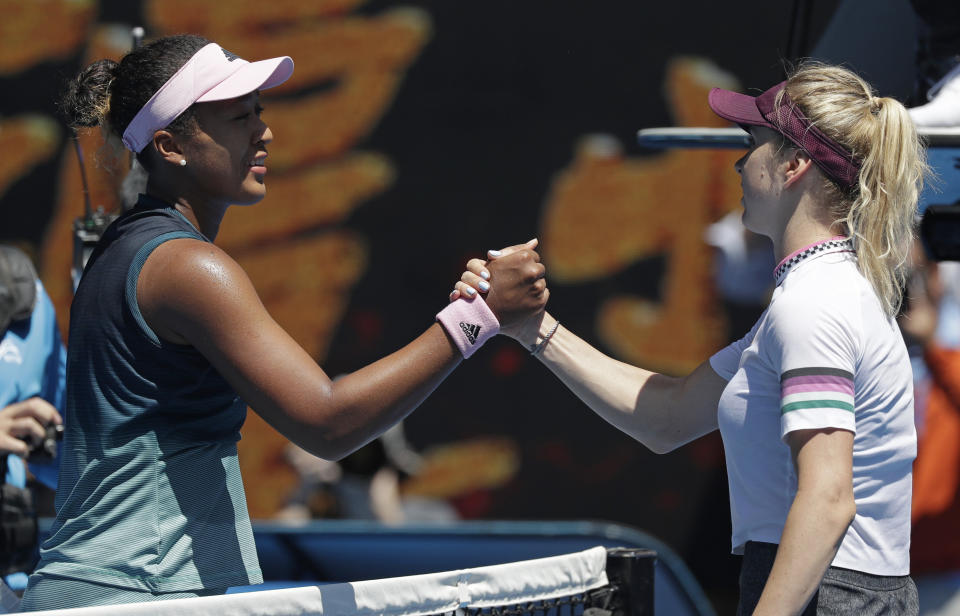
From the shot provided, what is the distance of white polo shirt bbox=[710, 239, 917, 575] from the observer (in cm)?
→ 181

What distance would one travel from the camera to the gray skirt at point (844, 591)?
73.7 inches

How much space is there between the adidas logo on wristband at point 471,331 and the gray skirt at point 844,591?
2.07 feet

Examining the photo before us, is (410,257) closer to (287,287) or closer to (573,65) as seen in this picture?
(287,287)

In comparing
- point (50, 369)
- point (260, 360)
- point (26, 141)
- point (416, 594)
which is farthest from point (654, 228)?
point (260, 360)

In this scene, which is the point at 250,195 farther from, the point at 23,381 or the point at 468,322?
the point at 23,381

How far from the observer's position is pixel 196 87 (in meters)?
2.05

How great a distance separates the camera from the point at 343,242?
6508 mm

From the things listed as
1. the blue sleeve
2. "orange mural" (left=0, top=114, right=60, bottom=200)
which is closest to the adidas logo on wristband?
the blue sleeve

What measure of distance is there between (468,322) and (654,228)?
461 cm

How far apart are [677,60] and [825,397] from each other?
4.94 metres

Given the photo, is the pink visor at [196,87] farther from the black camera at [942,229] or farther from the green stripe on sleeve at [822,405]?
the black camera at [942,229]

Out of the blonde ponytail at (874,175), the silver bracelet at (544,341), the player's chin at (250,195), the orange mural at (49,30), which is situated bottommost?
the orange mural at (49,30)

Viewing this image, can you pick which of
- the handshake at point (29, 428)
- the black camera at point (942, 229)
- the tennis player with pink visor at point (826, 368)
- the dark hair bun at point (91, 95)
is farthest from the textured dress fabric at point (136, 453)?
the black camera at point (942, 229)

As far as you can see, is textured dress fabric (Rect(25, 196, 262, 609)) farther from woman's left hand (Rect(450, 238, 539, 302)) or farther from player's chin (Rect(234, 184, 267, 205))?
woman's left hand (Rect(450, 238, 539, 302))
